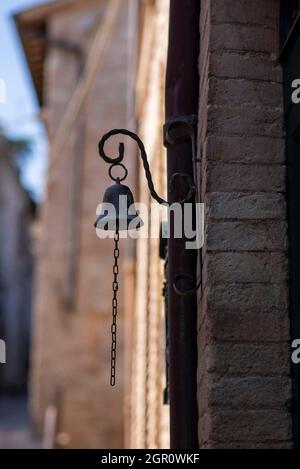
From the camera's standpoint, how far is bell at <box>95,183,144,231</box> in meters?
4.08

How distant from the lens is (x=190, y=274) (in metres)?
3.98

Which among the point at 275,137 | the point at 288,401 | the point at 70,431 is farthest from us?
the point at 70,431

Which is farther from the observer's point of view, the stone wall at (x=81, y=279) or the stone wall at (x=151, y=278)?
the stone wall at (x=81, y=279)

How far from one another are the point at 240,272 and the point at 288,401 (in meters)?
0.51

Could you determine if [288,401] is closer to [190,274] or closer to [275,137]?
[190,274]

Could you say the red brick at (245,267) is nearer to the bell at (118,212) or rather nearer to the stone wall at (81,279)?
the bell at (118,212)

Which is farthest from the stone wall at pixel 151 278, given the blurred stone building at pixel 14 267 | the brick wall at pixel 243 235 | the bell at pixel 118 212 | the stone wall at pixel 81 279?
the blurred stone building at pixel 14 267

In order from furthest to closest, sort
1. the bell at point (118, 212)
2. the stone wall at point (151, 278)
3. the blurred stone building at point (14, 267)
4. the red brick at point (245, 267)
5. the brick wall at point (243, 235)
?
1. the blurred stone building at point (14, 267)
2. the stone wall at point (151, 278)
3. the bell at point (118, 212)
4. the red brick at point (245, 267)
5. the brick wall at point (243, 235)

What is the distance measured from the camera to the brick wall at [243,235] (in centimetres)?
346

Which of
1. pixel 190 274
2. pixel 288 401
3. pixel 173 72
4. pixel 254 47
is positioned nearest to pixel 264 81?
pixel 254 47

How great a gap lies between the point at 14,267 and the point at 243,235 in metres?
29.2

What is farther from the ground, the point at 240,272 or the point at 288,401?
the point at 240,272

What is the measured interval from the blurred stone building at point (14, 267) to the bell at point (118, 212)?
26.0m
